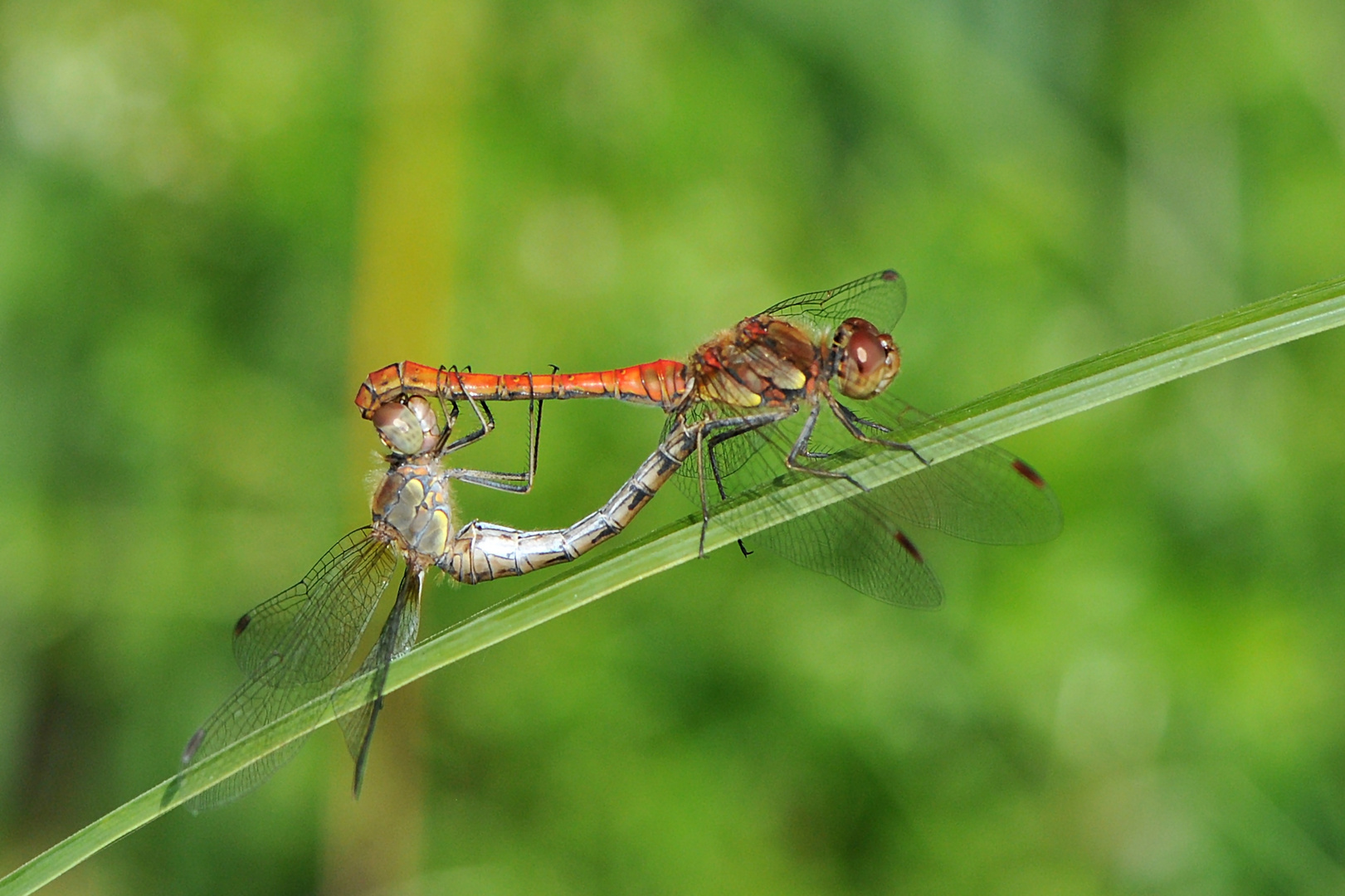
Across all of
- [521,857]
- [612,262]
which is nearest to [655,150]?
[612,262]

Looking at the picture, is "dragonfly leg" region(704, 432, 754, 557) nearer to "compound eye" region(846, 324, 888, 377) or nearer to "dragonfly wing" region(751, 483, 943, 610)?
"dragonfly wing" region(751, 483, 943, 610)

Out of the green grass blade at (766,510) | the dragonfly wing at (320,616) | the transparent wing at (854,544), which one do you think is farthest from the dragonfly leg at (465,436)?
the green grass blade at (766,510)

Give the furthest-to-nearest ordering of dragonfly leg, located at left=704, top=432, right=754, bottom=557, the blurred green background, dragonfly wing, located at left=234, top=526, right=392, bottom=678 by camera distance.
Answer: the blurred green background, dragonfly leg, located at left=704, top=432, right=754, bottom=557, dragonfly wing, located at left=234, top=526, right=392, bottom=678

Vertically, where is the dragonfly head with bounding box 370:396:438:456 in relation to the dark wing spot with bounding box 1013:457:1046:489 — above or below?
above

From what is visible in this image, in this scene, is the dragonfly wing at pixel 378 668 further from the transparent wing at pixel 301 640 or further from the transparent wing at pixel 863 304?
the transparent wing at pixel 863 304

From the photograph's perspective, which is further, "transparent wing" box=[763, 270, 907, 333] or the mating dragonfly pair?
"transparent wing" box=[763, 270, 907, 333]

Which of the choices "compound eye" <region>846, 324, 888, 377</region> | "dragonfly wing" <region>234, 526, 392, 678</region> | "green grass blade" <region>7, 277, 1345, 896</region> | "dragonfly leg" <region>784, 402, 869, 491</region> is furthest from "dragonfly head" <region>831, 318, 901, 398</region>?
"dragonfly wing" <region>234, 526, 392, 678</region>
